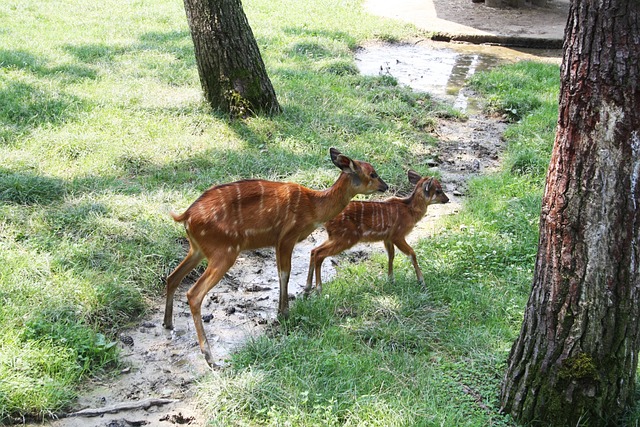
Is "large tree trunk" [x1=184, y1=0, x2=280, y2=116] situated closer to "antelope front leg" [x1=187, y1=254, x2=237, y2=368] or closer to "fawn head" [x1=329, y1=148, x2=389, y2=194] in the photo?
"fawn head" [x1=329, y1=148, x2=389, y2=194]

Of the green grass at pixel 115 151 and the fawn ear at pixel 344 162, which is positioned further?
the fawn ear at pixel 344 162

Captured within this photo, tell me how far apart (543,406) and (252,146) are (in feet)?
15.9

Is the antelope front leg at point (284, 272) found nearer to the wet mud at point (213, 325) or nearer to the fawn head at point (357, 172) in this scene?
the wet mud at point (213, 325)

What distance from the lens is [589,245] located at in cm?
357

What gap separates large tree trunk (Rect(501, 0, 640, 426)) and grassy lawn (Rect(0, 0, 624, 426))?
43 centimetres

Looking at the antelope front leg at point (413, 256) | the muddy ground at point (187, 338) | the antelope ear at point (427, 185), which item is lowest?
the muddy ground at point (187, 338)

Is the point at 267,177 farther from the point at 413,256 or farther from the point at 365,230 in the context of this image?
the point at 413,256

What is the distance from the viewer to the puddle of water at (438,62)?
11297 mm

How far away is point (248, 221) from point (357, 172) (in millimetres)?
1028

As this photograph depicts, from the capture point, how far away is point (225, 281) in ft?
19.3

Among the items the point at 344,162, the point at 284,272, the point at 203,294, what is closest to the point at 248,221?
the point at 284,272

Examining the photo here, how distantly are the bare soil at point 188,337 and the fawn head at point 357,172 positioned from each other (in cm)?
74

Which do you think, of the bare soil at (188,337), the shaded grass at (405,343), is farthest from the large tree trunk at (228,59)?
the shaded grass at (405,343)

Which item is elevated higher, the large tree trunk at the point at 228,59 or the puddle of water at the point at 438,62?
the large tree trunk at the point at 228,59
